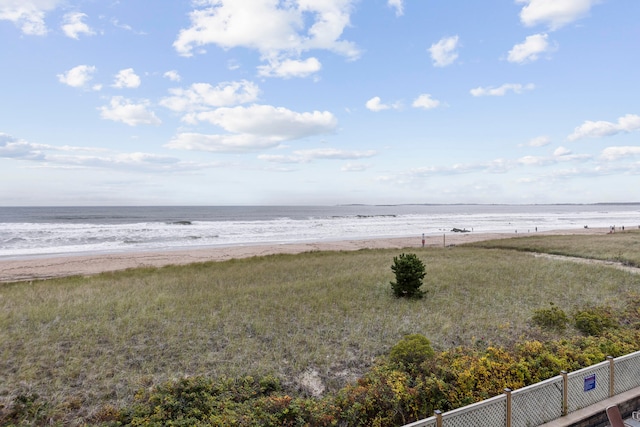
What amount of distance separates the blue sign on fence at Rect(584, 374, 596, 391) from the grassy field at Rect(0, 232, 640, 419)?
291 centimetres

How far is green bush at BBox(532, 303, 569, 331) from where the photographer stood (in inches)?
390

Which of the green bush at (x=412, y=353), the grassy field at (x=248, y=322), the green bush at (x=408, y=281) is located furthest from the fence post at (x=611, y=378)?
the green bush at (x=408, y=281)

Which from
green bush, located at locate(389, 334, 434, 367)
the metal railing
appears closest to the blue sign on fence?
the metal railing

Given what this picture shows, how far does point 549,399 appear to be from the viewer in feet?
18.8

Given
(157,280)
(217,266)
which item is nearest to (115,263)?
(217,266)

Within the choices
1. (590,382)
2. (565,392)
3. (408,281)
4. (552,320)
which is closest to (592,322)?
(552,320)

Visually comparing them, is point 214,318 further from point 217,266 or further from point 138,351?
point 217,266

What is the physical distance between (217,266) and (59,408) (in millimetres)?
16660

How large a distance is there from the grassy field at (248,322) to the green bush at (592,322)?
0.48m

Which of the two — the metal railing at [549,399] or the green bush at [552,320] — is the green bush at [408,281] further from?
the metal railing at [549,399]

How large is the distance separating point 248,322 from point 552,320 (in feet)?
27.9

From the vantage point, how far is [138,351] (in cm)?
853

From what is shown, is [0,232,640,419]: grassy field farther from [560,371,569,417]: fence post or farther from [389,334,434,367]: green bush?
[560,371,569,417]: fence post

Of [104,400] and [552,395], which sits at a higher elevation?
[552,395]
